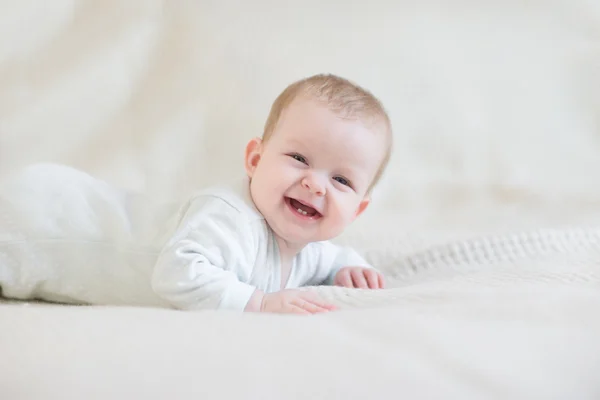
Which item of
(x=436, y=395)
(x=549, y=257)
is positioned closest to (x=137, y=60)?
(x=549, y=257)

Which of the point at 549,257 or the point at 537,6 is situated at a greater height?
the point at 537,6

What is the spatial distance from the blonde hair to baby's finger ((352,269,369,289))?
0.13 metres

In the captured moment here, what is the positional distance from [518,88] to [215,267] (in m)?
0.94

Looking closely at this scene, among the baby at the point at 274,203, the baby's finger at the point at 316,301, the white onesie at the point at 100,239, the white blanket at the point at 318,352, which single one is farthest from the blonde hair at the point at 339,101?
the white blanket at the point at 318,352

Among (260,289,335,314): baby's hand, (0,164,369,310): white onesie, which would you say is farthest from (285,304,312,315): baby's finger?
(0,164,369,310): white onesie

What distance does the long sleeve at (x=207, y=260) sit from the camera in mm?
808

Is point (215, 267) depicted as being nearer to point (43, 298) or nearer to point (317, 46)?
point (43, 298)

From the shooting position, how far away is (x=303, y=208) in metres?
0.91

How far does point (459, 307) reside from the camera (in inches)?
23.5

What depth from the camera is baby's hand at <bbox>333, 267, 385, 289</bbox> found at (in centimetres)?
100

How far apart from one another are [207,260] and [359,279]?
258 millimetres

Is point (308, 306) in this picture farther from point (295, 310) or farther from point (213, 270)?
point (213, 270)

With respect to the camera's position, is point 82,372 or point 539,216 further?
point 539,216

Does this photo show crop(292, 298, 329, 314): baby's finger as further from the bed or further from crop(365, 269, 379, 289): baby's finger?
crop(365, 269, 379, 289): baby's finger
